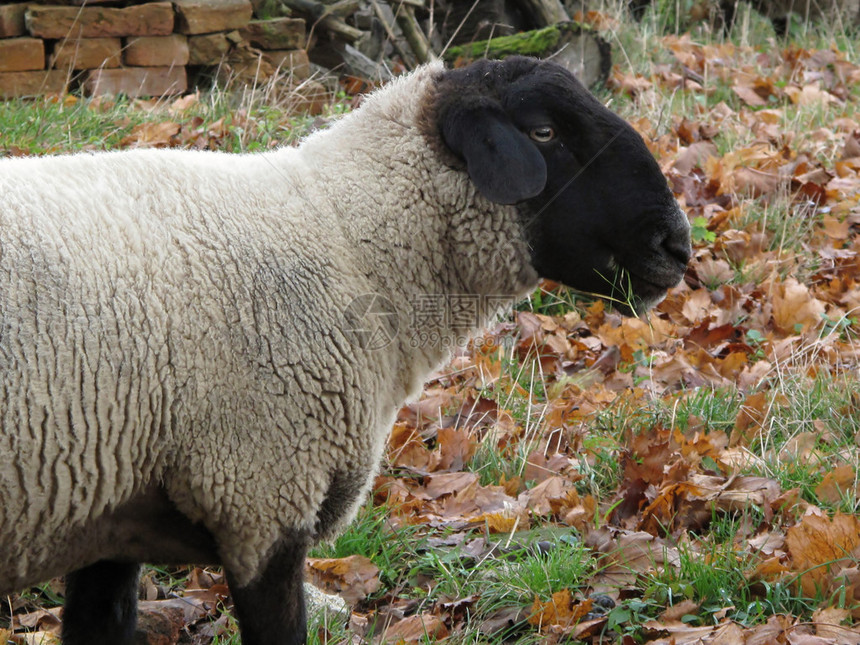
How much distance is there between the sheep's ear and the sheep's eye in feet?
0.14

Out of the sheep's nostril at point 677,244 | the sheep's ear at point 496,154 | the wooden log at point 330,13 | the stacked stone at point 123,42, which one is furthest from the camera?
the wooden log at point 330,13

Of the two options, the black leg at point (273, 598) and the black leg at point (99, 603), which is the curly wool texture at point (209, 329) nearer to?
the black leg at point (273, 598)

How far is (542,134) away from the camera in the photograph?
10.3 feet

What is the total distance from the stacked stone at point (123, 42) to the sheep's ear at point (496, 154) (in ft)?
13.4

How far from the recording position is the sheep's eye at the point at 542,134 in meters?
3.12

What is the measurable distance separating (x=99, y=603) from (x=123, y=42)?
15.4 feet

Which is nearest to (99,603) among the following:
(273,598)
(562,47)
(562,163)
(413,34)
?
(273,598)

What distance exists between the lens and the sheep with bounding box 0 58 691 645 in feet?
8.18

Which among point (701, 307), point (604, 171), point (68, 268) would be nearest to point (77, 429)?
point (68, 268)

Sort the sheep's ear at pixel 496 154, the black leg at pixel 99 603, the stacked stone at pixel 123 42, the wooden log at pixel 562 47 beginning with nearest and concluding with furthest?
1. the sheep's ear at pixel 496 154
2. the black leg at pixel 99 603
3. the stacked stone at pixel 123 42
4. the wooden log at pixel 562 47

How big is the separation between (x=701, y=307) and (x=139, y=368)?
3574mm

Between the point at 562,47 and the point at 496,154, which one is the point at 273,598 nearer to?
the point at 496,154

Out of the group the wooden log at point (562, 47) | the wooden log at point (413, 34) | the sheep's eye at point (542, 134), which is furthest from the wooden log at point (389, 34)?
the sheep's eye at point (542, 134)

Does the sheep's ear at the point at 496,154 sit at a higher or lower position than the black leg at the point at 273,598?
higher
